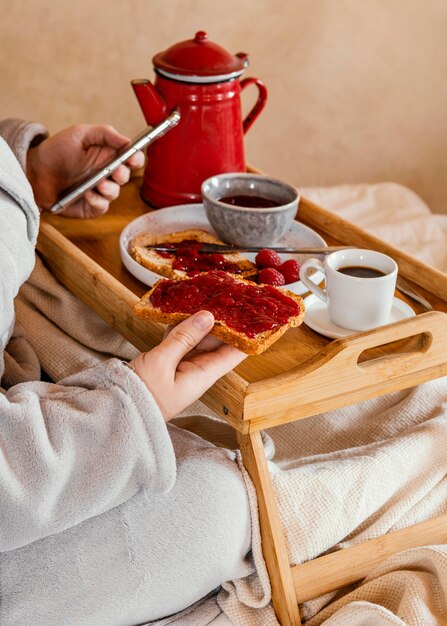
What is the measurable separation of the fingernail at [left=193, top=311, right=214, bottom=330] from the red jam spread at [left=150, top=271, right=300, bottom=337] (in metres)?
0.02

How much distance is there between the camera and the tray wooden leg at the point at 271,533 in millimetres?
976

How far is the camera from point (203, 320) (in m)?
0.90

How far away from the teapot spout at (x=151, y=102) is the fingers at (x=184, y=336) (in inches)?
21.3

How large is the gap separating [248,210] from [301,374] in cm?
35

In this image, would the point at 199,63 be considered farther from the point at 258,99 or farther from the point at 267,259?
the point at 267,259

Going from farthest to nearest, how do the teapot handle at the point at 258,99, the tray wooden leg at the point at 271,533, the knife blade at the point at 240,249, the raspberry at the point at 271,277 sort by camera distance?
the teapot handle at the point at 258,99 < the knife blade at the point at 240,249 < the raspberry at the point at 271,277 < the tray wooden leg at the point at 271,533

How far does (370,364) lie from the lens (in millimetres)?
976

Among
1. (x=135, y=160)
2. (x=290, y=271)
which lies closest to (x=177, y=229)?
(x=135, y=160)

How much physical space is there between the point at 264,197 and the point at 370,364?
411 millimetres

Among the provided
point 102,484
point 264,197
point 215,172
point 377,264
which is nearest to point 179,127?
point 215,172

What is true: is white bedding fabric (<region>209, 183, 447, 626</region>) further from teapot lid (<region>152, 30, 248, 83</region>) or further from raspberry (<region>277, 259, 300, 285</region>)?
teapot lid (<region>152, 30, 248, 83</region>)

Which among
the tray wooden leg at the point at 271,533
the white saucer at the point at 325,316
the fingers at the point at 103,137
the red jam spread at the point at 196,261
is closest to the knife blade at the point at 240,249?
the red jam spread at the point at 196,261

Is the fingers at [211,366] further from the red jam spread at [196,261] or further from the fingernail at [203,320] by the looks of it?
the red jam spread at [196,261]

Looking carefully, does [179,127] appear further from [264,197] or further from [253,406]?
[253,406]
